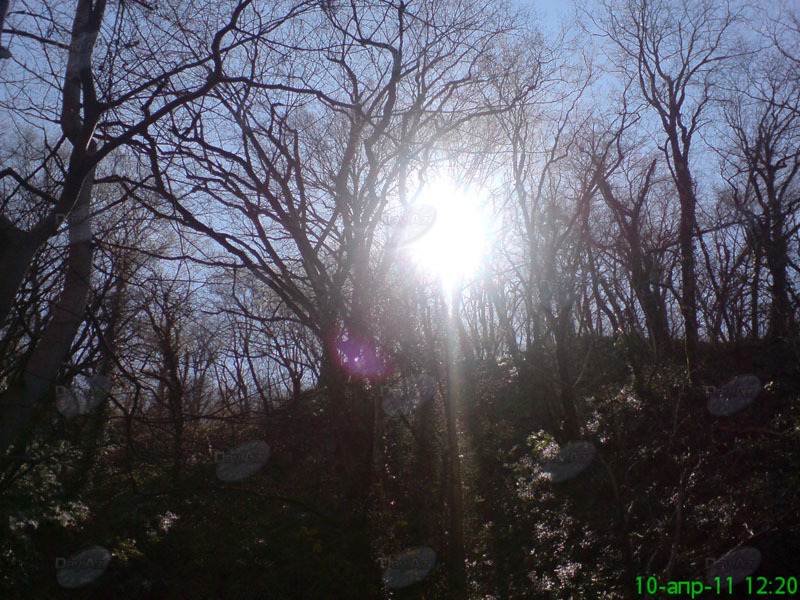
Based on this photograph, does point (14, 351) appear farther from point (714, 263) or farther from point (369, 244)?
point (714, 263)

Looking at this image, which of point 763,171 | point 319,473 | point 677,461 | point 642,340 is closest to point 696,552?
point 677,461

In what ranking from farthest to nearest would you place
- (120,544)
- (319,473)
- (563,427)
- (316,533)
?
(319,473), (563,427), (316,533), (120,544)

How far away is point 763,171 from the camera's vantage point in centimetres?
1566

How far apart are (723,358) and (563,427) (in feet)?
10.8
